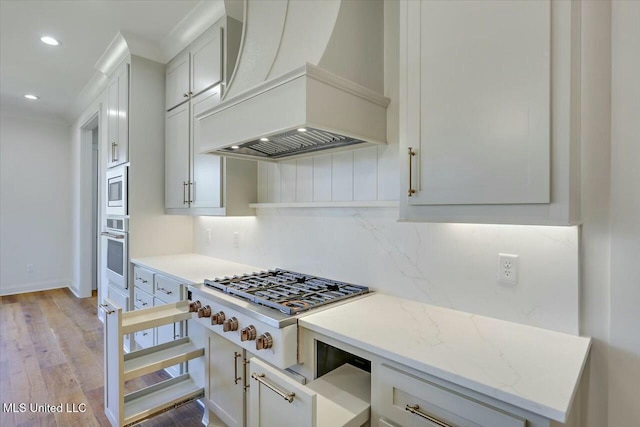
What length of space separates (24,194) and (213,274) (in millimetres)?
4695

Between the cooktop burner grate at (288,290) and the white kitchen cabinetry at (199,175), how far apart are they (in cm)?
62

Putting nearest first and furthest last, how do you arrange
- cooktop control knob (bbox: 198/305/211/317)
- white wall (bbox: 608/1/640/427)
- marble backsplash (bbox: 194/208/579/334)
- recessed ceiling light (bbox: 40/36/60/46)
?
1. white wall (bbox: 608/1/640/427)
2. marble backsplash (bbox: 194/208/579/334)
3. cooktop control knob (bbox: 198/305/211/317)
4. recessed ceiling light (bbox: 40/36/60/46)

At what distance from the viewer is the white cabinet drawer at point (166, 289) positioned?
226 centimetres

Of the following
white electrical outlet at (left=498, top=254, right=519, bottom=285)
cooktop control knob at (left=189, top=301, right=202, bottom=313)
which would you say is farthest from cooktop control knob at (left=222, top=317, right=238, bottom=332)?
white electrical outlet at (left=498, top=254, right=519, bottom=285)

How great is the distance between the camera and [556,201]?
966mm

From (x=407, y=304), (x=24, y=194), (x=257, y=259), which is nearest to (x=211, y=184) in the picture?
(x=257, y=259)

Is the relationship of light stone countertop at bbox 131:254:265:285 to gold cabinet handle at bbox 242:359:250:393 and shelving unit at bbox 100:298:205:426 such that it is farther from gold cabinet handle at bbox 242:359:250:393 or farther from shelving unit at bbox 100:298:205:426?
gold cabinet handle at bbox 242:359:250:393

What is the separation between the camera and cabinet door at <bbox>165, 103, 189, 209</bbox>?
2.77 metres

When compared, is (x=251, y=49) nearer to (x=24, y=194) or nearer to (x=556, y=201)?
(x=556, y=201)

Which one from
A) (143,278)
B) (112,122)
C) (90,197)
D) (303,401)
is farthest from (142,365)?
(90,197)

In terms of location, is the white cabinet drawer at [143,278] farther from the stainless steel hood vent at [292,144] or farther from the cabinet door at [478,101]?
the cabinet door at [478,101]

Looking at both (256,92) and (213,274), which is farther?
(213,274)

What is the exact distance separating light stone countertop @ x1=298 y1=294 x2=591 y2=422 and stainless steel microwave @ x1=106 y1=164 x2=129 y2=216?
2.36 m

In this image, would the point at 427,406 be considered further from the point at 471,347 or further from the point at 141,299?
the point at 141,299
